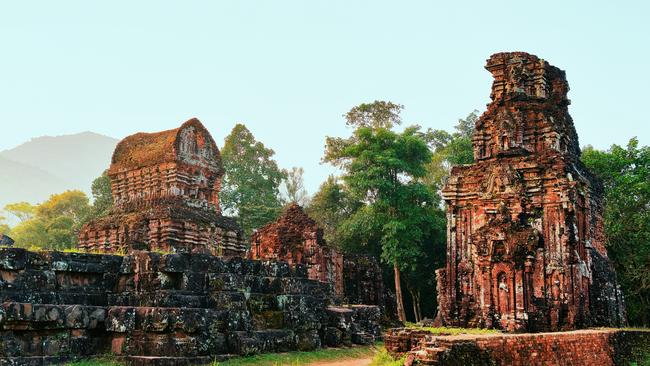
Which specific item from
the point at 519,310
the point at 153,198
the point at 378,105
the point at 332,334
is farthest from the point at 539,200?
the point at 378,105

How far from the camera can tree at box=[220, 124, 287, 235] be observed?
133 ft

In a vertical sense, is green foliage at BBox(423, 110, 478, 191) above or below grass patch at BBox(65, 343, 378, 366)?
above

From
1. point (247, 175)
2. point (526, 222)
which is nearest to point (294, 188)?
point (247, 175)

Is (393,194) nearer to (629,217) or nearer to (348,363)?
(629,217)

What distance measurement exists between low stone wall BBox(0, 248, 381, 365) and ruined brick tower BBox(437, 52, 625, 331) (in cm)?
594

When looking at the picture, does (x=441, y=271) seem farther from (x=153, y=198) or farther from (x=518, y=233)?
(x=153, y=198)

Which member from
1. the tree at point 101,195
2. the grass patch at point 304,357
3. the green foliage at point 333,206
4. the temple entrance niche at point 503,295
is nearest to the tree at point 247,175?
the green foliage at point 333,206

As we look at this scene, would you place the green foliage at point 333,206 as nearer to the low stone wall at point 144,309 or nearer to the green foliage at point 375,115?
the green foliage at point 375,115

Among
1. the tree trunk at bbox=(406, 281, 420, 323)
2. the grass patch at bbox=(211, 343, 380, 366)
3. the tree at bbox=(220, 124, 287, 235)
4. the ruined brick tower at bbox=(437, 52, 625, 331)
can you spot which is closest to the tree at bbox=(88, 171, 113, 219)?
the tree at bbox=(220, 124, 287, 235)

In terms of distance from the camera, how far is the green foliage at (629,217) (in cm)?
2520

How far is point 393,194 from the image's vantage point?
101ft

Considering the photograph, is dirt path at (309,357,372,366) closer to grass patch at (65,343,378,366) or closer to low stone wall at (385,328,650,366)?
grass patch at (65,343,378,366)

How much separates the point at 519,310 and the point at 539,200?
3.42 metres

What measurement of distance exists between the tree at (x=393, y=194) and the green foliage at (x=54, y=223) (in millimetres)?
20276
